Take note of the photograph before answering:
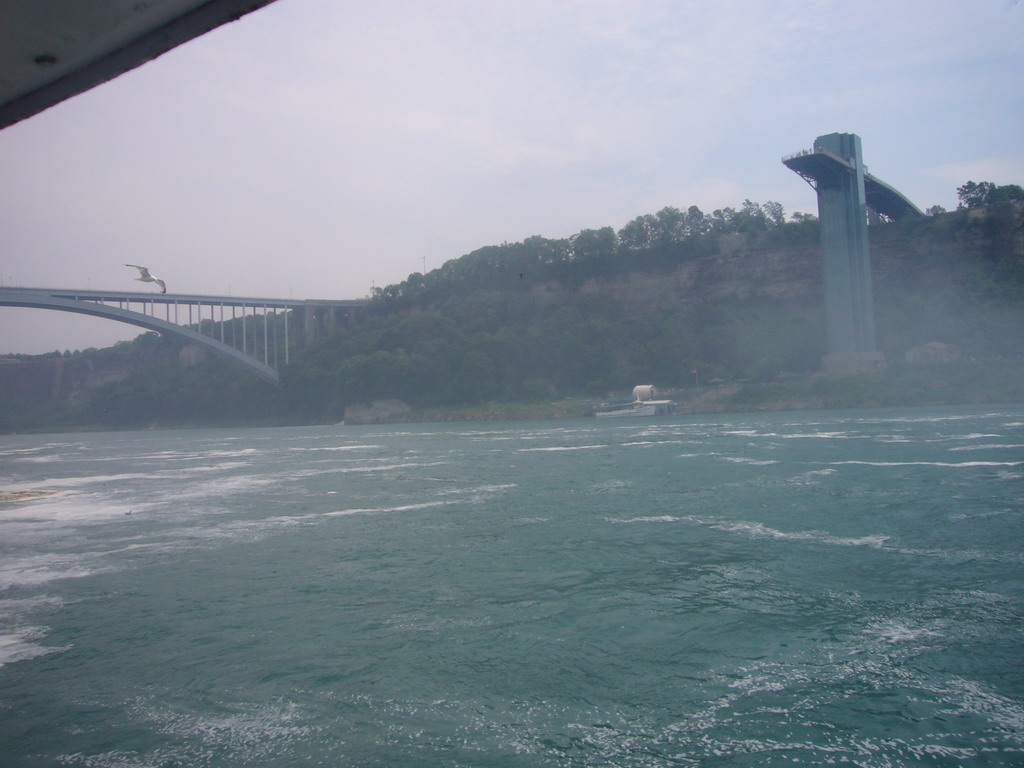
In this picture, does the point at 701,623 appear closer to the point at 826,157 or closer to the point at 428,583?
the point at 428,583

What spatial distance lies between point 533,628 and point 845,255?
42.1m

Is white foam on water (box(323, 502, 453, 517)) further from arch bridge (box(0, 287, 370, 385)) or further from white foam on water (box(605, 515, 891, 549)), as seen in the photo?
arch bridge (box(0, 287, 370, 385))

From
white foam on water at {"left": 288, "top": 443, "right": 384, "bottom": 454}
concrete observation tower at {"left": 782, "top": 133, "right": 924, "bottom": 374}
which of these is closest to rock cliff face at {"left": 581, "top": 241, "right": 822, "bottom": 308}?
concrete observation tower at {"left": 782, "top": 133, "right": 924, "bottom": 374}

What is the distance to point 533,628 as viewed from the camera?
5.91 metres

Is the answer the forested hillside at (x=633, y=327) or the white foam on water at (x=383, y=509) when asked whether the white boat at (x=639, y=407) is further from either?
the white foam on water at (x=383, y=509)

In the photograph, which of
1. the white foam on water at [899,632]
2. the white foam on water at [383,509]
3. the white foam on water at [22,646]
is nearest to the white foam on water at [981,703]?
the white foam on water at [899,632]

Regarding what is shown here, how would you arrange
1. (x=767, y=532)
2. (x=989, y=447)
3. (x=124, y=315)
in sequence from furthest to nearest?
1. (x=124, y=315)
2. (x=989, y=447)
3. (x=767, y=532)

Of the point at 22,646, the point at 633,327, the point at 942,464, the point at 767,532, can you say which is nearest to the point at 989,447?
the point at 942,464

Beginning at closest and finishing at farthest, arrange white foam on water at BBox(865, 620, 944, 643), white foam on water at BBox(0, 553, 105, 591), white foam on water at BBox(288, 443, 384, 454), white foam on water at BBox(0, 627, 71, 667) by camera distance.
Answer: white foam on water at BBox(865, 620, 944, 643)
white foam on water at BBox(0, 627, 71, 667)
white foam on water at BBox(0, 553, 105, 591)
white foam on water at BBox(288, 443, 384, 454)

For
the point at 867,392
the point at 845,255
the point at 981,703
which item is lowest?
the point at 981,703

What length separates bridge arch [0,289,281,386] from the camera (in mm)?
36031

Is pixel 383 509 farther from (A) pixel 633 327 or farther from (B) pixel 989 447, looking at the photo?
(A) pixel 633 327

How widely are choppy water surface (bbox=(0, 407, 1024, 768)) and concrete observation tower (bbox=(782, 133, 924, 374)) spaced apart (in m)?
31.6

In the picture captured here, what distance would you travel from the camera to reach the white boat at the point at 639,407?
144ft
